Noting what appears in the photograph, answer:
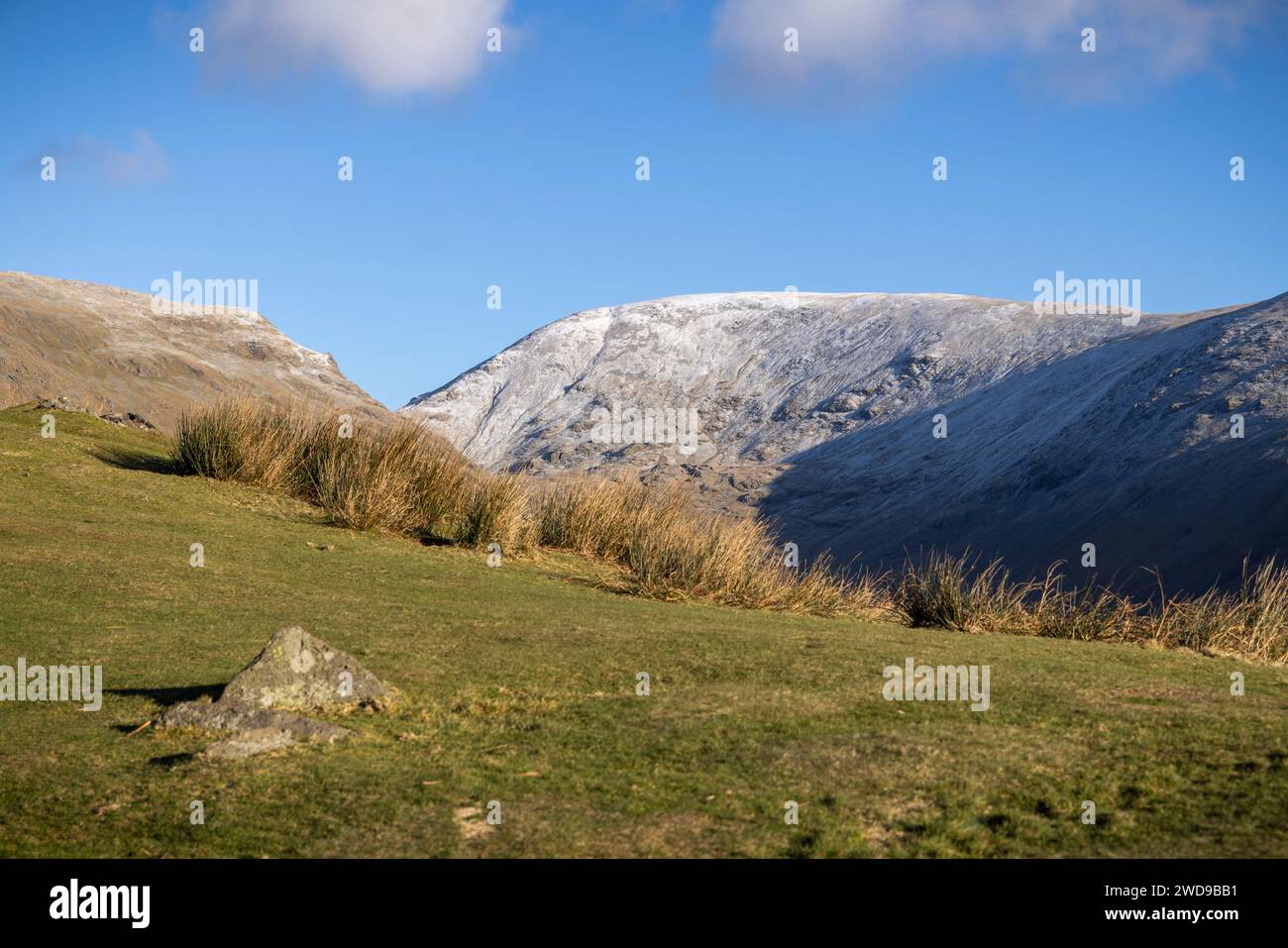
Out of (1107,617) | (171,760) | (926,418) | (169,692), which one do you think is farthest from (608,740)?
(926,418)

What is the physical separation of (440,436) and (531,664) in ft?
35.5

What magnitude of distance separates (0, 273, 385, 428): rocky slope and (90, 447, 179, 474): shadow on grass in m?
22.4

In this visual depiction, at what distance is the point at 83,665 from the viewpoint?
310 inches

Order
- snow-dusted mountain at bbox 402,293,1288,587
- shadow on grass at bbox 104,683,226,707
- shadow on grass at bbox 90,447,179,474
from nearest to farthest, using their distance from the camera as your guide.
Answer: shadow on grass at bbox 104,683,226,707, shadow on grass at bbox 90,447,179,474, snow-dusted mountain at bbox 402,293,1288,587

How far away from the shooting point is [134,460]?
18078 mm

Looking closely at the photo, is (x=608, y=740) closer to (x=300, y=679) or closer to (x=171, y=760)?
(x=300, y=679)

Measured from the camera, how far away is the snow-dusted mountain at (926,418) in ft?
149

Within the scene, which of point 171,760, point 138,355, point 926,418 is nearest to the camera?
point 171,760

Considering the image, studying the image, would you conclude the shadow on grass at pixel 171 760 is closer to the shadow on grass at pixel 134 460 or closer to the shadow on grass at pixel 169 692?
the shadow on grass at pixel 169 692

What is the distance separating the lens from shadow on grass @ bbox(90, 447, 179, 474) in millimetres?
17719

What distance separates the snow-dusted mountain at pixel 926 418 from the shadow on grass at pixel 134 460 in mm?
26903

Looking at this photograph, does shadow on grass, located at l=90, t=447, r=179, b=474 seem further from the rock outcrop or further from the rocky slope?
the rocky slope

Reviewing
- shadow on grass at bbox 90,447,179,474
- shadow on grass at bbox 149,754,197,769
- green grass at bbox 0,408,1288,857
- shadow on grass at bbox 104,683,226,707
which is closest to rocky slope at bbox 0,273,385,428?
shadow on grass at bbox 90,447,179,474

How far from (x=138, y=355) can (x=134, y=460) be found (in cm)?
4279
